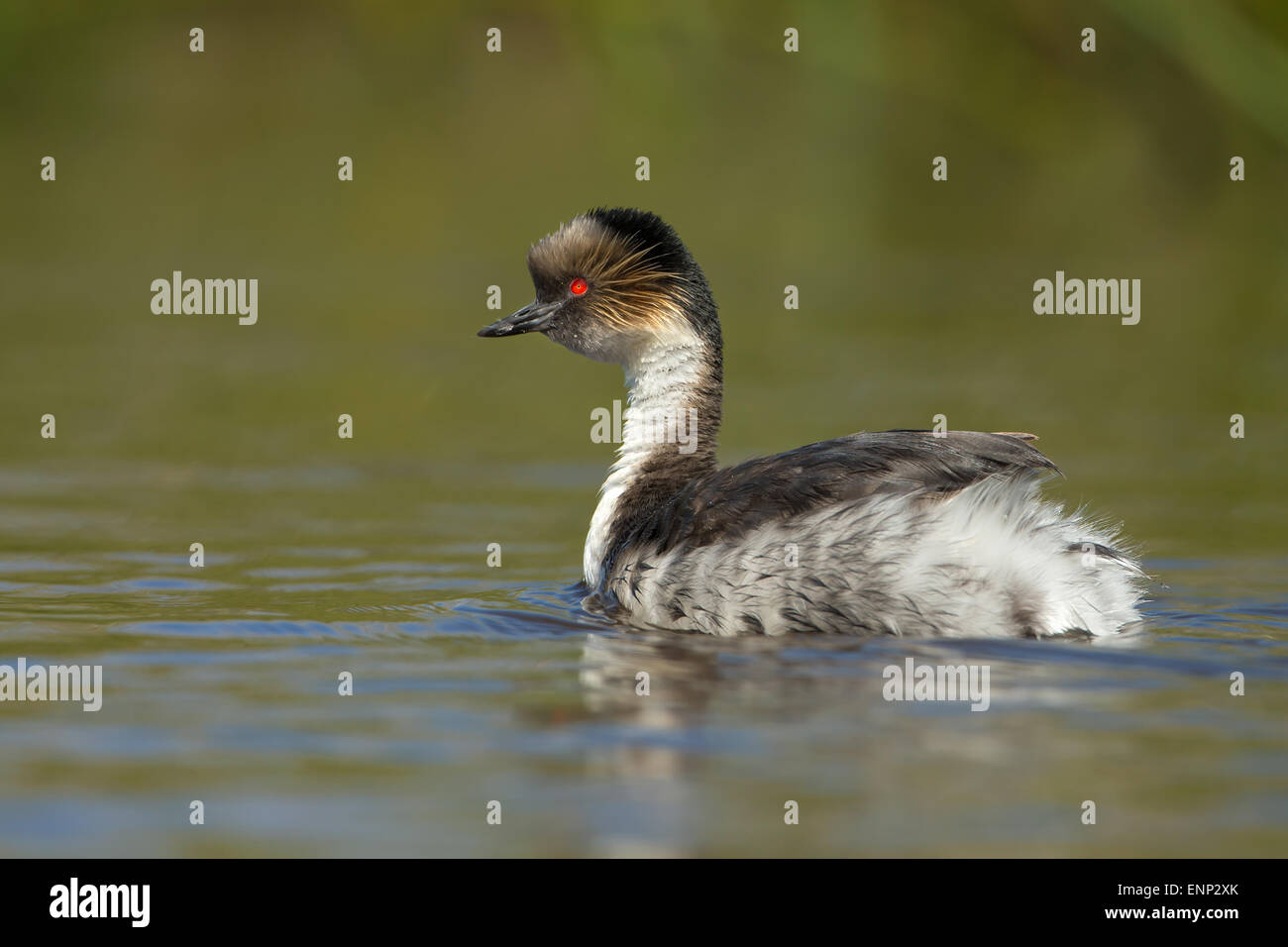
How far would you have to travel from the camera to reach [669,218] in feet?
61.1

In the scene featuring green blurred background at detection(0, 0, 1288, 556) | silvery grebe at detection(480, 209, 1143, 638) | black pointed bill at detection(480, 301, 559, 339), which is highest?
green blurred background at detection(0, 0, 1288, 556)

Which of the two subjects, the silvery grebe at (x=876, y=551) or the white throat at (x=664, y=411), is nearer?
the silvery grebe at (x=876, y=551)

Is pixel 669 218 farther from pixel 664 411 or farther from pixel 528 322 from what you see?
pixel 664 411

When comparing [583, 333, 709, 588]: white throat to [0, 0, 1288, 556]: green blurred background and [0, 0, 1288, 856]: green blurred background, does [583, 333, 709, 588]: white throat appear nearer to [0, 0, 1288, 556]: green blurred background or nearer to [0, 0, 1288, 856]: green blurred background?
[0, 0, 1288, 856]: green blurred background

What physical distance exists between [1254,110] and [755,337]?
11435mm

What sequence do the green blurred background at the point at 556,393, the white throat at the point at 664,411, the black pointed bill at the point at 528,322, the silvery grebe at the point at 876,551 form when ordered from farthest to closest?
the black pointed bill at the point at 528,322 < the white throat at the point at 664,411 < the silvery grebe at the point at 876,551 < the green blurred background at the point at 556,393

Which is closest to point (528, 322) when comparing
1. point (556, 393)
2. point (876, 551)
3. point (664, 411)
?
point (664, 411)

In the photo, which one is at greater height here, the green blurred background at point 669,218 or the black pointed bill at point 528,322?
the green blurred background at point 669,218

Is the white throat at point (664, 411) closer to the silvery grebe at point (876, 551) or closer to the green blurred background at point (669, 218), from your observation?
the silvery grebe at point (876, 551)

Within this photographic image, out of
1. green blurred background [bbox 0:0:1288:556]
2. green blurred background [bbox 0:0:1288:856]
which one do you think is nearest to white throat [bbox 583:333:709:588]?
green blurred background [bbox 0:0:1288:856]

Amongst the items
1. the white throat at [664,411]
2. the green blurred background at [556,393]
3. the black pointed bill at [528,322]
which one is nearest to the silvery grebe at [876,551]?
the green blurred background at [556,393]

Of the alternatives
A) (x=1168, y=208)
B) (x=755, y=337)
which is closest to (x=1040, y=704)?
(x=755, y=337)

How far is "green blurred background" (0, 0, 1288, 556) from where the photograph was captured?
32.7 feet

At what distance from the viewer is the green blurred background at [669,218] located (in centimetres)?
995
